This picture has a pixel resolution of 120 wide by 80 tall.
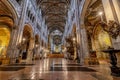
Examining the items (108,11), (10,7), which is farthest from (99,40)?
(10,7)

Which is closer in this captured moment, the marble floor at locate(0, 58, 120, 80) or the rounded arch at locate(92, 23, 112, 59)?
the marble floor at locate(0, 58, 120, 80)

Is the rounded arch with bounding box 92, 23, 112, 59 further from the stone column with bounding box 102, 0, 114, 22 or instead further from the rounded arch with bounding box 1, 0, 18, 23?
the rounded arch with bounding box 1, 0, 18, 23

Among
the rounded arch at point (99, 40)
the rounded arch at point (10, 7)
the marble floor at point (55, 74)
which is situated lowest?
the marble floor at point (55, 74)

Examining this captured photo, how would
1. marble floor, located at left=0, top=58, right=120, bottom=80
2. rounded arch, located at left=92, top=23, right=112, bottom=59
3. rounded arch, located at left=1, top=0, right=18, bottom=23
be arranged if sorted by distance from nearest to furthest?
marble floor, located at left=0, top=58, right=120, bottom=80 < rounded arch, located at left=1, top=0, right=18, bottom=23 < rounded arch, located at left=92, top=23, right=112, bottom=59

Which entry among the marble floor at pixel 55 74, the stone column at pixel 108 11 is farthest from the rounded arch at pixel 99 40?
the stone column at pixel 108 11

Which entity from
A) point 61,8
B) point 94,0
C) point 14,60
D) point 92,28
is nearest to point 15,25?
point 14,60

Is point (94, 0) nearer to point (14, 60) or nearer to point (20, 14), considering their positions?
point (20, 14)

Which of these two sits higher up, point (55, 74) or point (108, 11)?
point (108, 11)

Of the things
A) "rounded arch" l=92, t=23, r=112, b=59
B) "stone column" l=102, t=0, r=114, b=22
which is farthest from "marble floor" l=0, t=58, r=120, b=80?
"rounded arch" l=92, t=23, r=112, b=59

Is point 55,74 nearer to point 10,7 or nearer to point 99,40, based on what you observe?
point 10,7

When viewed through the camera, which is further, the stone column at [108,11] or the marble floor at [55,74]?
the stone column at [108,11]

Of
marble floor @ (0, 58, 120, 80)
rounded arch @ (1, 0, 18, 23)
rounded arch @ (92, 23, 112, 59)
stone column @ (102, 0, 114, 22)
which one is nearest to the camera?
marble floor @ (0, 58, 120, 80)

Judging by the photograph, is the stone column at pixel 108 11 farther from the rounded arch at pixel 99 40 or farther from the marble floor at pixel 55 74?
the rounded arch at pixel 99 40

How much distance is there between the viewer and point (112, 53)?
3.72m
